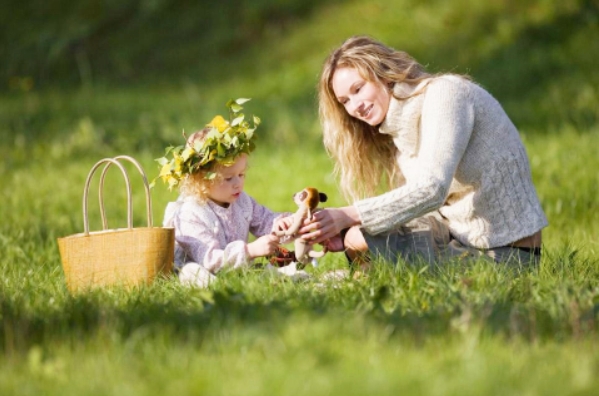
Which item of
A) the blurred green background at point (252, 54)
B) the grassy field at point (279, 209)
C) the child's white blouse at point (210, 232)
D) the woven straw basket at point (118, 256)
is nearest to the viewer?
the grassy field at point (279, 209)

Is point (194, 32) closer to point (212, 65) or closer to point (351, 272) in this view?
point (212, 65)

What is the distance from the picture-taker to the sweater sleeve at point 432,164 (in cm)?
423

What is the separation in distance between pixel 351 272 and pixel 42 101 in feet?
30.6

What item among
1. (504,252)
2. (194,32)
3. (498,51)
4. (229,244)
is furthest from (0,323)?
(194,32)

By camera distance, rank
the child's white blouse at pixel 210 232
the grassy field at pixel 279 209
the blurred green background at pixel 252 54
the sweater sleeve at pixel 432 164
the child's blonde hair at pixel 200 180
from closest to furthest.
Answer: the grassy field at pixel 279 209 → the sweater sleeve at pixel 432 164 → the child's white blouse at pixel 210 232 → the child's blonde hair at pixel 200 180 → the blurred green background at pixel 252 54

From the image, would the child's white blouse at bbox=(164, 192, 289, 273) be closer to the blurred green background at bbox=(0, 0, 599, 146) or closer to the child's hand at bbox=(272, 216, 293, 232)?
the child's hand at bbox=(272, 216, 293, 232)

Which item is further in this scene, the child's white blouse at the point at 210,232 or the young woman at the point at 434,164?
the child's white blouse at the point at 210,232

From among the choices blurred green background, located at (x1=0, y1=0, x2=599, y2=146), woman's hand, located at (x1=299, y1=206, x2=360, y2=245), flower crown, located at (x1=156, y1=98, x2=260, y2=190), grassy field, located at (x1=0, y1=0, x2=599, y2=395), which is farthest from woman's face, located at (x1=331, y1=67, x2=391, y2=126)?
blurred green background, located at (x1=0, y1=0, x2=599, y2=146)

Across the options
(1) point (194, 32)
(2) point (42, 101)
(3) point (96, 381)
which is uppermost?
(1) point (194, 32)

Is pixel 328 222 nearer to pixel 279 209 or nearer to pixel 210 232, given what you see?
pixel 210 232

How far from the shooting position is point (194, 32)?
15367 millimetres

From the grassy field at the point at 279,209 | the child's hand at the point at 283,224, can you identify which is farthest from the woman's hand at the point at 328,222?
the grassy field at the point at 279,209

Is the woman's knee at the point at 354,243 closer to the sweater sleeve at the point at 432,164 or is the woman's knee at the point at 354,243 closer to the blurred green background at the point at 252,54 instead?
the sweater sleeve at the point at 432,164

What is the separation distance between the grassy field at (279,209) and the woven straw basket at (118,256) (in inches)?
6.8
